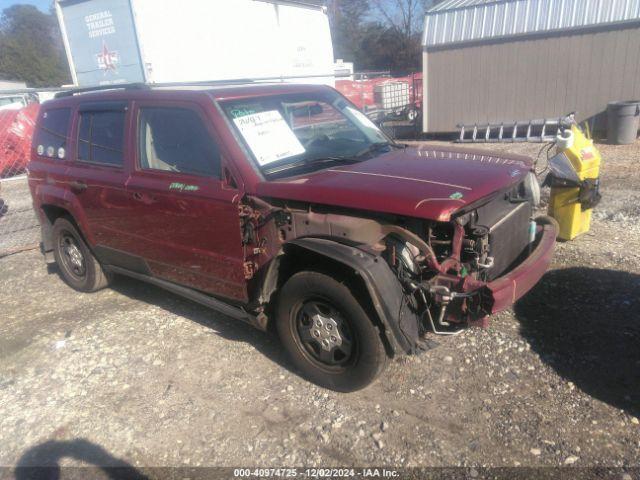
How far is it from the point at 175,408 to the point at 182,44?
27.3ft

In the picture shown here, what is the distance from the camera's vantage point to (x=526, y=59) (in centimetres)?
1304

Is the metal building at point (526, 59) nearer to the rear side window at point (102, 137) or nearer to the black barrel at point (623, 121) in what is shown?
the black barrel at point (623, 121)

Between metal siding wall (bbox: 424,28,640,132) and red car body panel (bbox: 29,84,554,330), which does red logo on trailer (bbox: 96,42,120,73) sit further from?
metal siding wall (bbox: 424,28,640,132)

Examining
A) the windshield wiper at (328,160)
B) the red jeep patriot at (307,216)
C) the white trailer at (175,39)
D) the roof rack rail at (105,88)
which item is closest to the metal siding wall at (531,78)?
the white trailer at (175,39)

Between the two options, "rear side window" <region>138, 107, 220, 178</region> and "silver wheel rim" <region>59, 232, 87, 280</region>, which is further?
"silver wheel rim" <region>59, 232, 87, 280</region>

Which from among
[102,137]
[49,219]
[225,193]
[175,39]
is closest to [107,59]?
[175,39]

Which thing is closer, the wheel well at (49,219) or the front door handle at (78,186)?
the front door handle at (78,186)

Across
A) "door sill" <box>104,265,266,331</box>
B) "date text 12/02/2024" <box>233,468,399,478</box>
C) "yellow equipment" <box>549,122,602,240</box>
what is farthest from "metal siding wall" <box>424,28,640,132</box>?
"date text 12/02/2024" <box>233,468,399,478</box>

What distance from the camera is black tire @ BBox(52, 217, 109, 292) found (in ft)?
17.1

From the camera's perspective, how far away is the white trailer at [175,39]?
31.0ft

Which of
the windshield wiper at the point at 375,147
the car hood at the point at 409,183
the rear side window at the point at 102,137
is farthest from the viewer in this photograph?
the rear side window at the point at 102,137

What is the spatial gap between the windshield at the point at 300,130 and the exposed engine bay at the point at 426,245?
426 millimetres

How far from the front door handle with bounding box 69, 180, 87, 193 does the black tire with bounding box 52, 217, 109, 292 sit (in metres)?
0.57

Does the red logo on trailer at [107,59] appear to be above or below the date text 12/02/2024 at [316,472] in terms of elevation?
above
